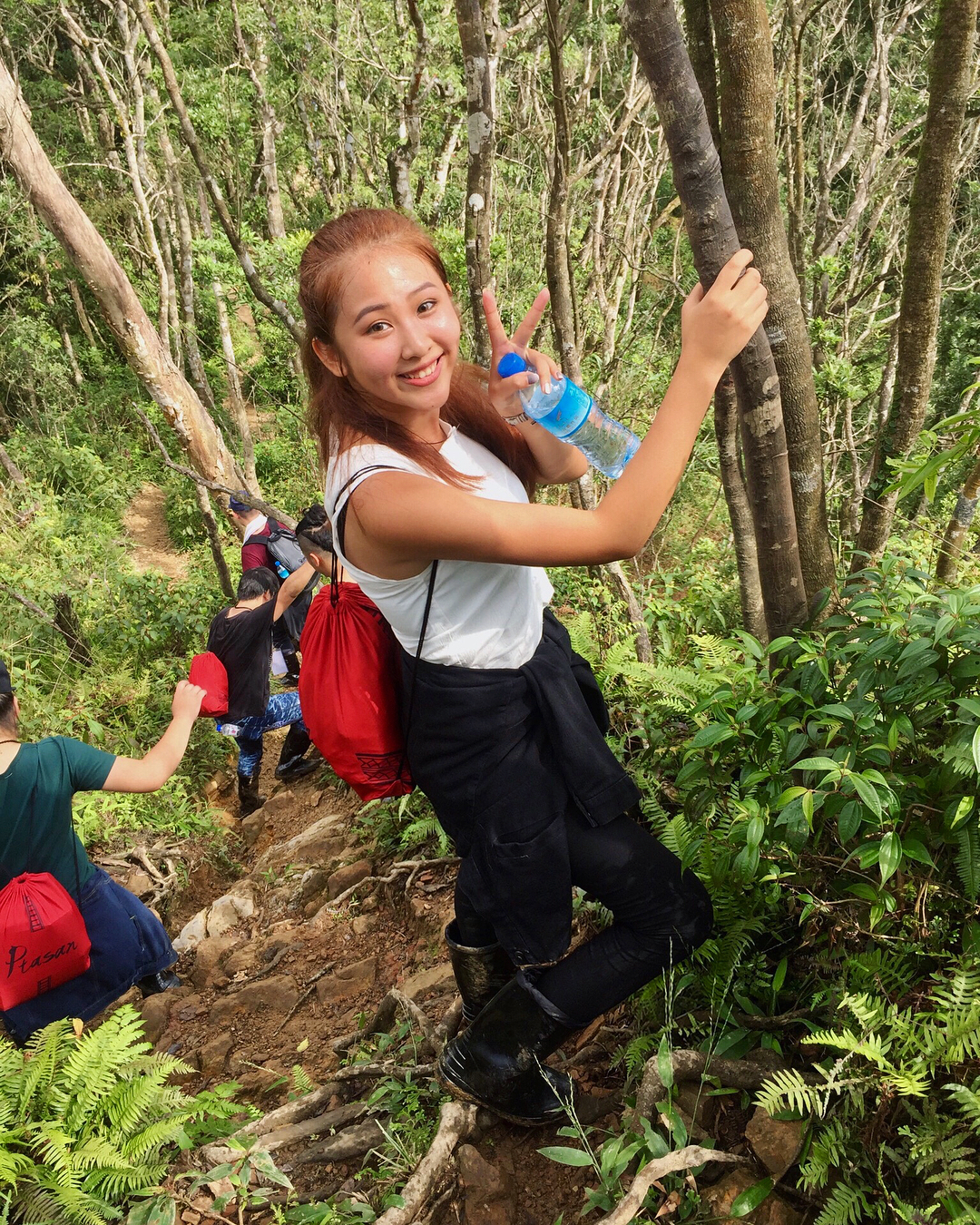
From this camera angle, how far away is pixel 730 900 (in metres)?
2.05

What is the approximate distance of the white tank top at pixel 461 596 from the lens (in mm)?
1595

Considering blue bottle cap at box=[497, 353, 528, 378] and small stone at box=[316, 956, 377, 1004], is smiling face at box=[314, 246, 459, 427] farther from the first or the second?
small stone at box=[316, 956, 377, 1004]

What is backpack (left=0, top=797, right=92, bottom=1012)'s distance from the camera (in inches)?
107

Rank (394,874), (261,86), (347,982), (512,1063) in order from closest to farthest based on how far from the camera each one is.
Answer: (512,1063) < (347,982) < (394,874) < (261,86)

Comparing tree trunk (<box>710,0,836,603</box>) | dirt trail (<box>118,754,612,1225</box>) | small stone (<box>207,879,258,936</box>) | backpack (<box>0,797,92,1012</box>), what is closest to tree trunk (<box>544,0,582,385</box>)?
tree trunk (<box>710,0,836,603</box>)

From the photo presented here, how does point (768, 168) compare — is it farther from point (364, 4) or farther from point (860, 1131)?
point (364, 4)

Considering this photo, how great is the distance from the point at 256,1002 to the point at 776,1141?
7.97 ft

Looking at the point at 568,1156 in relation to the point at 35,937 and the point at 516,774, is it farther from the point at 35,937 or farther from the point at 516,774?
the point at 35,937

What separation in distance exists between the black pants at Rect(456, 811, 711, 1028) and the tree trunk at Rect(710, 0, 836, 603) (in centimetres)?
104

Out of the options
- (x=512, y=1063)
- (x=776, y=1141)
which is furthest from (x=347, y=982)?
(x=776, y=1141)

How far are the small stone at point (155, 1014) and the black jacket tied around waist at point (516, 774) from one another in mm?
2377

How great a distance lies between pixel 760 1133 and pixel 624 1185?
0.33 meters

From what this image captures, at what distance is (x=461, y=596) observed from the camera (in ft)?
5.40

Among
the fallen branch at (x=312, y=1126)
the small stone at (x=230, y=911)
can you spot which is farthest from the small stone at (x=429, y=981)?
the small stone at (x=230, y=911)
